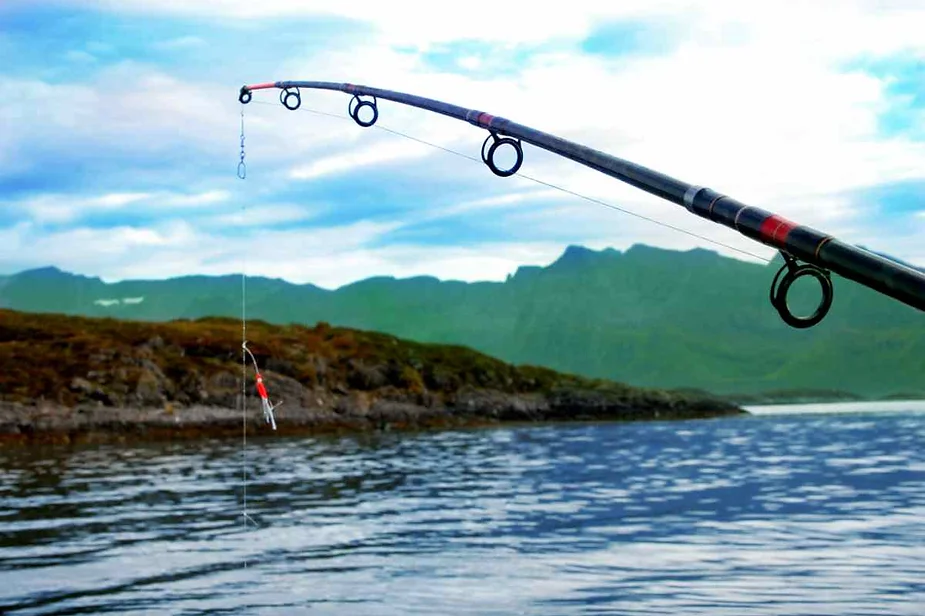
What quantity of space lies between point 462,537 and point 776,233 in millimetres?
22478

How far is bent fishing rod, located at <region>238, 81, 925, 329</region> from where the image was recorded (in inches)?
258

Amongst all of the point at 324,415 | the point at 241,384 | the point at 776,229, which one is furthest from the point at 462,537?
the point at 241,384

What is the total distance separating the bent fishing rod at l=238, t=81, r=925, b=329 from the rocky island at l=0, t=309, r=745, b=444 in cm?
7503

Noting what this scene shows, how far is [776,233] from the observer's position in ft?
24.1

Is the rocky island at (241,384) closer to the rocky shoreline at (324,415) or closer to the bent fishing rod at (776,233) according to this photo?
the rocky shoreline at (324,415)

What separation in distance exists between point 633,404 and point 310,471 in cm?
8531

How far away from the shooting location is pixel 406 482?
45688 millimetres

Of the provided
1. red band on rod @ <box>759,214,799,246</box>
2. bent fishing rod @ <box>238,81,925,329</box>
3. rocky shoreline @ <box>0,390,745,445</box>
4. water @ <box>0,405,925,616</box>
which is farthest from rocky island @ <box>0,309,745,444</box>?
red band on rod @ <box>759,214,799,246</box>

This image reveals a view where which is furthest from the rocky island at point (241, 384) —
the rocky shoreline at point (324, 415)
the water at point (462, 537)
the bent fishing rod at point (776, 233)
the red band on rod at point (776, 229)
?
the red band on rod at point (776, 229)

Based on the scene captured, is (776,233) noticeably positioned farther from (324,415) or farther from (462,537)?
(324,415)

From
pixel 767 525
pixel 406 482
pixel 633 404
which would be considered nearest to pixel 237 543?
pixel 767 525

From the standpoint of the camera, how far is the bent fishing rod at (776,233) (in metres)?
6.55

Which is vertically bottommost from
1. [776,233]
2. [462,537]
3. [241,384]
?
[241,384]

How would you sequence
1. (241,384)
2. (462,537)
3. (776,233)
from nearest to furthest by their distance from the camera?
1. (776,233)
2. (462,537)
3. (241,384)
